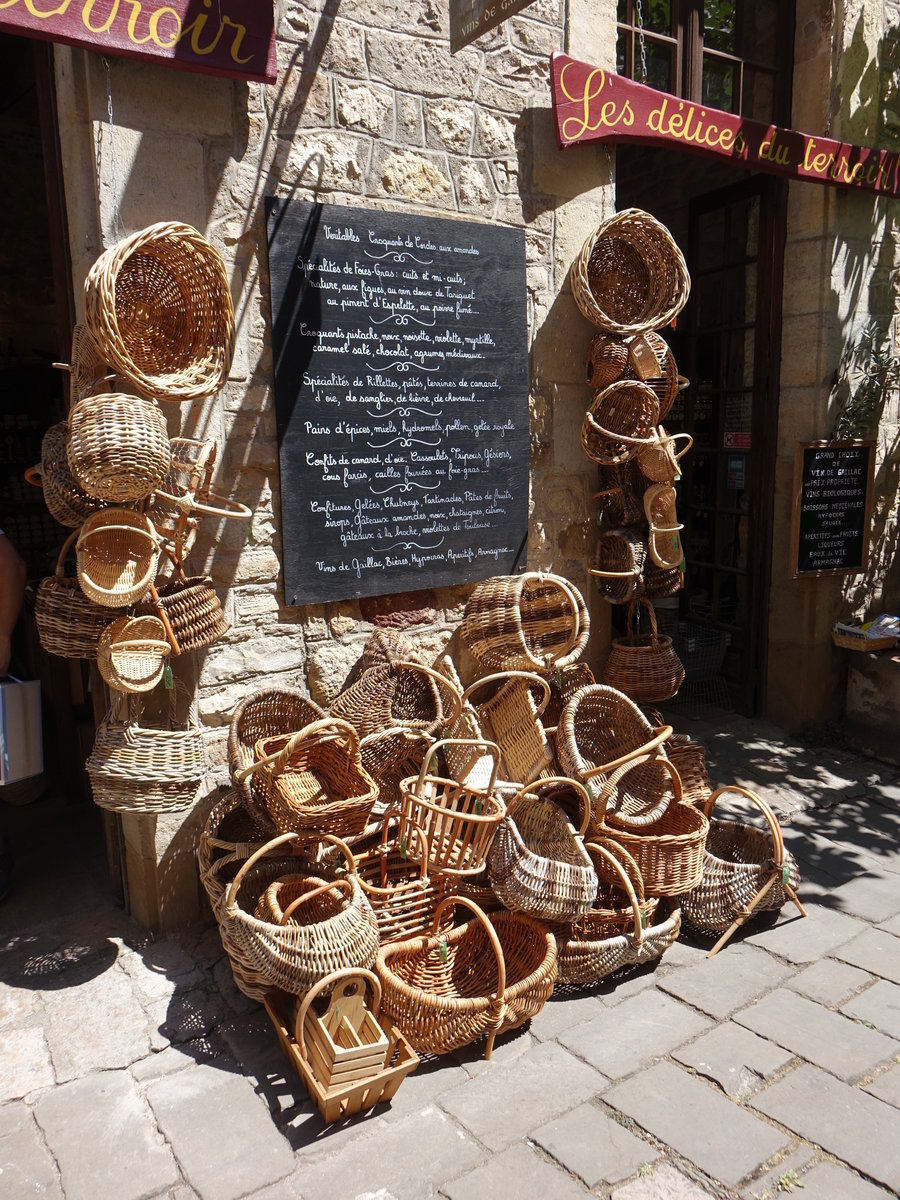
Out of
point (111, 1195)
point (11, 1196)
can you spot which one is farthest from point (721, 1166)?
point (11, 1196)

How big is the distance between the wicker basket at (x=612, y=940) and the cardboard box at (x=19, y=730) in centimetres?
203

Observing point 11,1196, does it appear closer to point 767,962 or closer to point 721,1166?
point 721,1166

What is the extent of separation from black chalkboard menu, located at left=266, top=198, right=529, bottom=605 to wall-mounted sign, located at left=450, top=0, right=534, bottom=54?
0.68 m

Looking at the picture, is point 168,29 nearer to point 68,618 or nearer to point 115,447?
point 115,447

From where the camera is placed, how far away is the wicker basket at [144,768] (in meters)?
2.88

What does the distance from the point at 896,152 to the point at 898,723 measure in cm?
339

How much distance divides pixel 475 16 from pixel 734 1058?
11.8ft

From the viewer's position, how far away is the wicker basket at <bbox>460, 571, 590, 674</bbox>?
3.80 meters

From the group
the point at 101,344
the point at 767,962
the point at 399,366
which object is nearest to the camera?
the point at 101,344

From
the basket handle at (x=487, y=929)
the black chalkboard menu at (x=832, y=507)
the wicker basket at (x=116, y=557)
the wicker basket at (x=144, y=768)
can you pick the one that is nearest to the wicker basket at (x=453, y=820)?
the basket handle at (x=487, y=929)

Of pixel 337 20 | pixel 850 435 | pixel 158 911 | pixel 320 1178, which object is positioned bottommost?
pixel 320 1178

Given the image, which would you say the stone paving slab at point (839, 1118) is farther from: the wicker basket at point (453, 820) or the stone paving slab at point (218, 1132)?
the stone paving slab at point (218, 1132)

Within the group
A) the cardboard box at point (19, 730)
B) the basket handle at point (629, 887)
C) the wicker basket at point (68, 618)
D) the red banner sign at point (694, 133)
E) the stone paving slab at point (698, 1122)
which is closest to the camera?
the stone paving slab at point (698, 1122)

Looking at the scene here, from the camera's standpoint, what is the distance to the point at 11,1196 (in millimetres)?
2293
